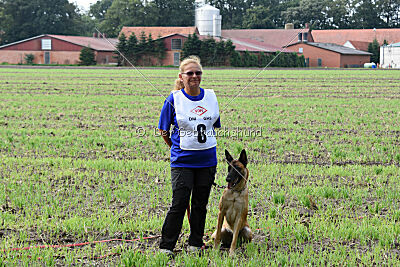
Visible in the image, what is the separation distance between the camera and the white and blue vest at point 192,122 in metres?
5.26

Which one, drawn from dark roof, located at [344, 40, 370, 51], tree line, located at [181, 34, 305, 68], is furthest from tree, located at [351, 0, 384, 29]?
tree line, located at [181, 34, 305, 68]

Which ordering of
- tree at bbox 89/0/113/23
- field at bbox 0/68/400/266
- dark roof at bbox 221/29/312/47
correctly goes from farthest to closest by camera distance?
tree at bbox 89/0/113/23
dark roof at bbox 221/29/312/47
field at bbox 0/68/400/266

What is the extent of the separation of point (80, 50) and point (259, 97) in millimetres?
51506

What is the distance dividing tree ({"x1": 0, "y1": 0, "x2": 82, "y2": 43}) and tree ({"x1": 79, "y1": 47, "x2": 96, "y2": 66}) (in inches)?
883

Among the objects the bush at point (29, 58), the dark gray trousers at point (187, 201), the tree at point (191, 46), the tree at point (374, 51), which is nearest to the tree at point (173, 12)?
the tree at point (191, 46)

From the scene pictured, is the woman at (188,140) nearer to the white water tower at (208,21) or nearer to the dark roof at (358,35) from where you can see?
the white water tower at (208,21)

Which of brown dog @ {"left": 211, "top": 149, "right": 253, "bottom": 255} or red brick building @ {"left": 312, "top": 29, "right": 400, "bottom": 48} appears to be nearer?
brown dog @ {"left": 211, "top": 149, "right": 253, "bottom": 255}

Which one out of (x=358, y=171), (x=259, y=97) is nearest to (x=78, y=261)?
(x=358, y=171)

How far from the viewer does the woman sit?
5277 millimetres

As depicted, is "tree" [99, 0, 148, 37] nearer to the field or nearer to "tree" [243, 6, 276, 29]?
"tree" [243, 6, 276, 29]

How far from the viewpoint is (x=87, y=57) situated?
68688 mm

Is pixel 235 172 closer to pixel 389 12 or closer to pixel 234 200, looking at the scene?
pixel 234 200

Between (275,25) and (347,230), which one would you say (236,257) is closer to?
(347,230)

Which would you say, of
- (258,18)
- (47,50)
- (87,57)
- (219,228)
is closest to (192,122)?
(219,228)
